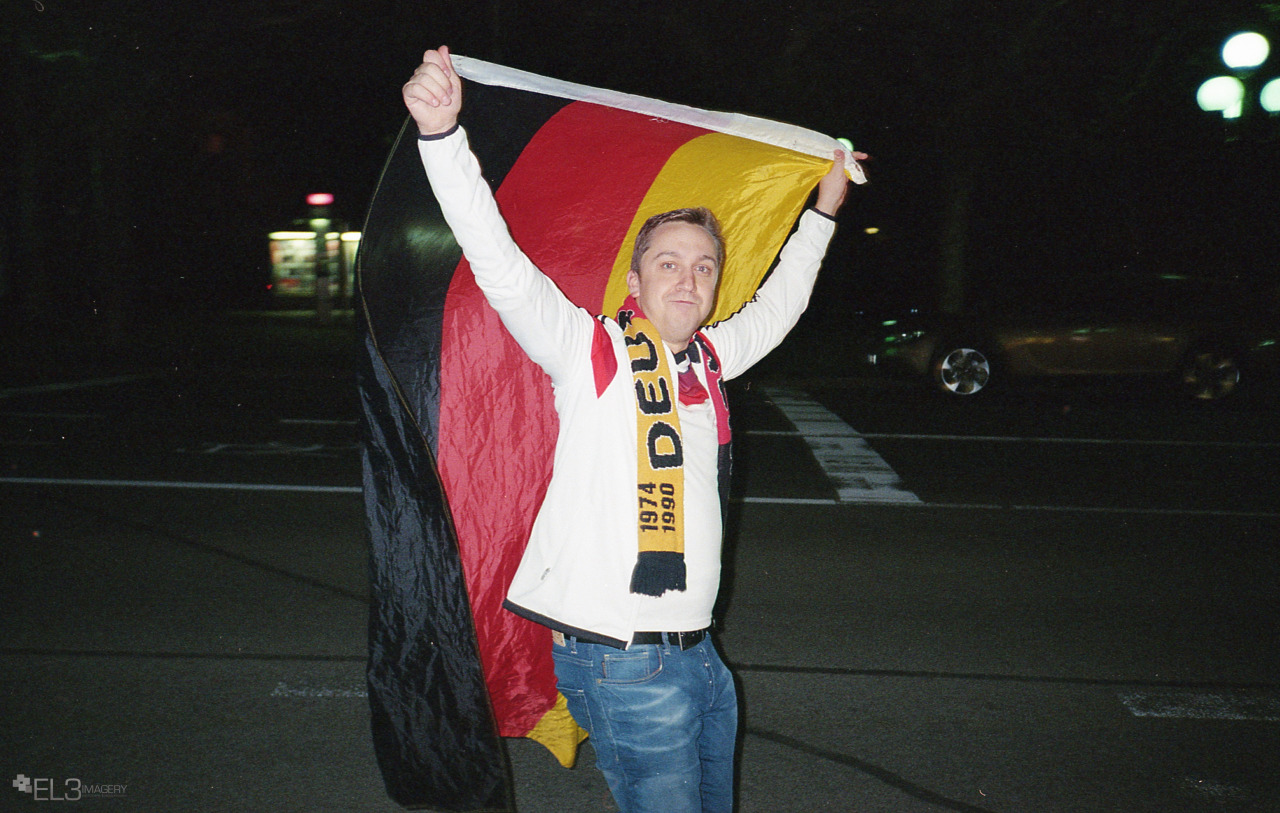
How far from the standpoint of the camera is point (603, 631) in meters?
2.30

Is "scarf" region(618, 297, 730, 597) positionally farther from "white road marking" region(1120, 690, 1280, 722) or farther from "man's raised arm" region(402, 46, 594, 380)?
"white road marking" region(1120, 690, 1280, 722)

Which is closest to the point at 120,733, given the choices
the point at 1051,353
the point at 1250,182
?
the point at 1051,353

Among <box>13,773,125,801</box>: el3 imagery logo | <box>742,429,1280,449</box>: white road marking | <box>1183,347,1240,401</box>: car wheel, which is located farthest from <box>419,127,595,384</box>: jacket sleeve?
<box>1183,347,1240,401</box>: car wheel

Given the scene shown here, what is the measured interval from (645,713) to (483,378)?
899mm

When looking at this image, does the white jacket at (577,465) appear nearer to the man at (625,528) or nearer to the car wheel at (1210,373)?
the man at (625,528)

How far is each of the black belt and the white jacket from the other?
2 centimetres

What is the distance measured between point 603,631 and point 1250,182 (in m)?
23.1

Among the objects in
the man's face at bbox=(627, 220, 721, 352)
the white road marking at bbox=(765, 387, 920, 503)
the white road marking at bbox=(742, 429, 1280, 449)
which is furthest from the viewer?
the white road marking at bbox=(742, 429, 1280, 449)

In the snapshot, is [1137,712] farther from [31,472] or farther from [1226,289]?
[1226,289]

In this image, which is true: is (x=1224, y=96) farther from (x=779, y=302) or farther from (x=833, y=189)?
(x=779, y=302)

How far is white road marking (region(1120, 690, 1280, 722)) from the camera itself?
4586 millimetres

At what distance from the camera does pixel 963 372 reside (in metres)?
14.0

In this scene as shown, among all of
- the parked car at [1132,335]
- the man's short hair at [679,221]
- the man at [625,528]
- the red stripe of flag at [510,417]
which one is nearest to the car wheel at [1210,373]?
the parked car at [1132,335]

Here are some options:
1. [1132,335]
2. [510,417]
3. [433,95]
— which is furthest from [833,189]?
[1132,335]
